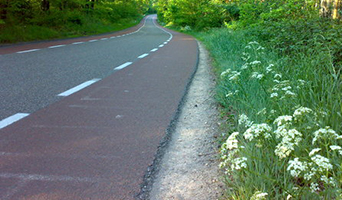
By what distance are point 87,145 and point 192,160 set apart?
1043mm

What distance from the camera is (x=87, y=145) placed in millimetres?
3484

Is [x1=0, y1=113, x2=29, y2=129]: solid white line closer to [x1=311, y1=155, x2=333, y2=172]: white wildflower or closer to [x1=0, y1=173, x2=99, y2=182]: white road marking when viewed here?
[x1=0, y1=173, x2=99, y2=182]: white road marking

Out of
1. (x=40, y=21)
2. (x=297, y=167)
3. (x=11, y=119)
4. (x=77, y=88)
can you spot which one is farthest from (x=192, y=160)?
(x=40, y=21)

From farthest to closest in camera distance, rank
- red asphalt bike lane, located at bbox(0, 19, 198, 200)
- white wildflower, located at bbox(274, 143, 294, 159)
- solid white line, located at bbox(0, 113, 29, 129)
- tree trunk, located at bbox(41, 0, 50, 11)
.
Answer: tree trunk, located at bbox(41, 0, 50, 11), solid white line, located at bbox(0, 113, 29, 129), red asphalt bike lane, located at bbox(0, 19, 198, 200), white wildflower, located at bbox(274, 143, 294, 159)

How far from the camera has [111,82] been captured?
6.78m

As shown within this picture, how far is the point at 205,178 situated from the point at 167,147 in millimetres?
788

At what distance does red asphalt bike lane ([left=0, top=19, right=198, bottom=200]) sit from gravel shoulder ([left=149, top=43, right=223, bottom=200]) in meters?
0.17

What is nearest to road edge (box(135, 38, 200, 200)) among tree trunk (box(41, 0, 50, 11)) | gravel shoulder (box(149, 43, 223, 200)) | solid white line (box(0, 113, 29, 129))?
gravel shoulder (box(149, 43, 223, 200))

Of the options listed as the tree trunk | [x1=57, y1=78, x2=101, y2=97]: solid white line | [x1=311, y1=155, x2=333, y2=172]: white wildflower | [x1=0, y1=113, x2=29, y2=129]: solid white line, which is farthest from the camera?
the tree trunk

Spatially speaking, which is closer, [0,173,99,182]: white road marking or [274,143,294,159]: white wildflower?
[274,143,294,159]: white wildflower

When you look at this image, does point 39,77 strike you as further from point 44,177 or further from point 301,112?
point 301,112

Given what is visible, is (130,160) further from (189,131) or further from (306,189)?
(306,189)

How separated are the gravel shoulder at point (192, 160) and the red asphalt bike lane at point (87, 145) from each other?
0.55ft

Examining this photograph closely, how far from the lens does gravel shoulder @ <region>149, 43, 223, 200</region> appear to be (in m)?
2.61
